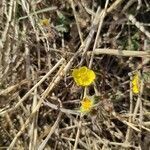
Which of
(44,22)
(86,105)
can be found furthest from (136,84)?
(44,22)

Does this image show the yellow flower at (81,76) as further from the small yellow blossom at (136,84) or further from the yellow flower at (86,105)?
the small yellow blossom at (136,84)

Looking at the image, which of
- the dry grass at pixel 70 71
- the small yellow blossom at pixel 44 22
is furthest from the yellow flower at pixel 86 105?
the small yellow blossom at pixel 44 22

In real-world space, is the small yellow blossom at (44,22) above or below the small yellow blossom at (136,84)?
above

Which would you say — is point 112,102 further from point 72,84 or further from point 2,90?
point 2,90

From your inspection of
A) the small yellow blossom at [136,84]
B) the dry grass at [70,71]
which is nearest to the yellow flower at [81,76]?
the dry grass at [70,71]

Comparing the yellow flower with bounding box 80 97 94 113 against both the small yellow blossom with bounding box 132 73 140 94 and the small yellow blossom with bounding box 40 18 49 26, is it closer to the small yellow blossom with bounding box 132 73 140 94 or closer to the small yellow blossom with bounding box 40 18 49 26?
Answer: the small yellow blossom with bounding box 132 73 140 94

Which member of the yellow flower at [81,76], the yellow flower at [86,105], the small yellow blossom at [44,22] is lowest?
the yellow flower at [86,105]

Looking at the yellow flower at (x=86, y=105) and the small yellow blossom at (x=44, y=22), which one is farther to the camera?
the small yellow blossom at (x=44, y=22)
